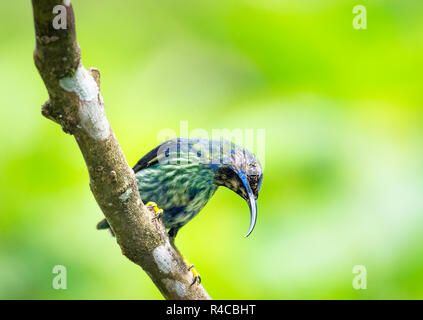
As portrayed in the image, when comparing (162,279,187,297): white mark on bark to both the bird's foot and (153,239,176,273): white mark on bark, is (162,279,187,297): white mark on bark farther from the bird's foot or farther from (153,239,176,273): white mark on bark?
the bird's foot

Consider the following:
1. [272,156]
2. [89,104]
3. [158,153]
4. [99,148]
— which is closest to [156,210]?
[158,153]

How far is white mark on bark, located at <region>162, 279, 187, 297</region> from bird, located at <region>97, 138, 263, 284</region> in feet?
1.95

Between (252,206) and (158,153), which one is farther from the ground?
(158,153)

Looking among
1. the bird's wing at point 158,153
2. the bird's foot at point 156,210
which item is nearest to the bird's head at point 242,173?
the bird's wing at point 158,153

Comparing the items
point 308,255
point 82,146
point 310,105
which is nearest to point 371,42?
point 310,105

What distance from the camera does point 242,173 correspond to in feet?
11.4

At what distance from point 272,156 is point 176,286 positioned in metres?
1.80

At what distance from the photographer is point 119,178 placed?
2551 millimetres

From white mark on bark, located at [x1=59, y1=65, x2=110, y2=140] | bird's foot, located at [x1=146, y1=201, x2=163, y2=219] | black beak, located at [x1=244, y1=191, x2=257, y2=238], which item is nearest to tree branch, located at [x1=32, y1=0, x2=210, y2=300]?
white mark on bark, located at [x1=59, y1=65, x2=110, y2=140]

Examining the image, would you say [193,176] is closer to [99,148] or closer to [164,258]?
[164,258]
